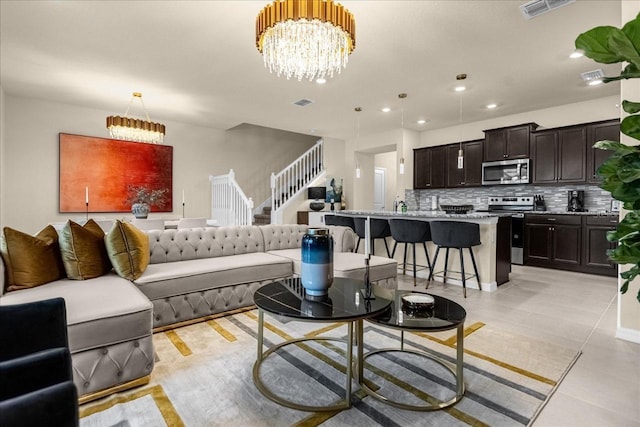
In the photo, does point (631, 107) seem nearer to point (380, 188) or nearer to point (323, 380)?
point (323, 380)

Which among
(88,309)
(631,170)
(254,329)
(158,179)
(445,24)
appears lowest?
(254,329)

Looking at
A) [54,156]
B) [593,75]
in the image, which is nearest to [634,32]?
[593,75]

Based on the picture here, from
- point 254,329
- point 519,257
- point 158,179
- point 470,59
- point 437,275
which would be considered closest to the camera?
point 254,329

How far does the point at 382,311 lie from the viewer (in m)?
1.80

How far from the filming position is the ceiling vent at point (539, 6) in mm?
2715

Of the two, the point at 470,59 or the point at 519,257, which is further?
the point at 519,257

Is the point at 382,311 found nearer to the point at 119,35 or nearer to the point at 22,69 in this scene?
the point at 119,35

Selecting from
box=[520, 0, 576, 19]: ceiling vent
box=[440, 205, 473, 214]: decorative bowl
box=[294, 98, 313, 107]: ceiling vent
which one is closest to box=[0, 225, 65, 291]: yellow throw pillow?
box=[294, 98, 313, 107]: ceiling vent

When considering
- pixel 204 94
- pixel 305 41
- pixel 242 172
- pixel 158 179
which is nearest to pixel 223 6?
pixel 305 41

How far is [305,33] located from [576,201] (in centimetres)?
547

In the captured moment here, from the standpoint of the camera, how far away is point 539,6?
9.06 feet

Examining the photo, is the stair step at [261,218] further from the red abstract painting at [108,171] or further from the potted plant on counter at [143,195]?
the potted plant on counter at [143,195]

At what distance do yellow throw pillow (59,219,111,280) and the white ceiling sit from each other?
1.97 metres

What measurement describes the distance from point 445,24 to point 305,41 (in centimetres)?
157
